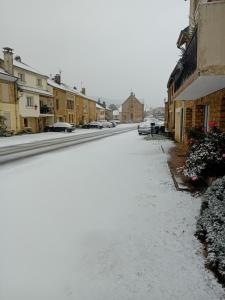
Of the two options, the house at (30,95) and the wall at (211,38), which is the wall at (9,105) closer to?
the house at (30,95)

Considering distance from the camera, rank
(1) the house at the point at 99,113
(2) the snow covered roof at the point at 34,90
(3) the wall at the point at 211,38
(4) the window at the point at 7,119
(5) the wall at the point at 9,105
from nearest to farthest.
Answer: (3) the wall at the point at 211,38 → (5) the wall at the point at 9,105 → (4) the window at the point at 7,119 → (2) the snow covered roof at the point at 34,90 → (1) the house at the point at 99,113

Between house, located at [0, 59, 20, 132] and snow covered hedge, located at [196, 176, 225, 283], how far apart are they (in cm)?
2509

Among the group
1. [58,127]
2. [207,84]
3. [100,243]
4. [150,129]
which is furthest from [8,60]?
[100,243]

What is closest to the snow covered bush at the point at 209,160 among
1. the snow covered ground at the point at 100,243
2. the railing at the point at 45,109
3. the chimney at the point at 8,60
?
the snow covered ground at the point at 100,243

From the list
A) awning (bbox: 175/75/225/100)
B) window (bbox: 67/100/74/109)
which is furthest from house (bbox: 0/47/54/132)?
awning (bbox: 175/75/225/100)

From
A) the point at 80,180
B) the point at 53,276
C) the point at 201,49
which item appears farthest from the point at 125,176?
the point at 53,276

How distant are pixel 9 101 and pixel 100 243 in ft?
85.6

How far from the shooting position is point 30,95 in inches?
1201

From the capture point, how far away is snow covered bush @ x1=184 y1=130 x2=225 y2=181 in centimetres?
597

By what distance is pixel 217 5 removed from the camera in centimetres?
474

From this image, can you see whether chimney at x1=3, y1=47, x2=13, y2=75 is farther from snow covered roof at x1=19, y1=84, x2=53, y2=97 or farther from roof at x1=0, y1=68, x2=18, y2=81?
snow covered roof at x1=19, y1=84, x2=53, y2=97

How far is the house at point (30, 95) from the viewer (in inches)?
1090

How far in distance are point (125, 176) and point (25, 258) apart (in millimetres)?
4683

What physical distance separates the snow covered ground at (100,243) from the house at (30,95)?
24158 millimetres
